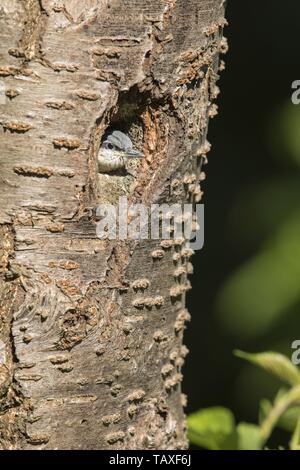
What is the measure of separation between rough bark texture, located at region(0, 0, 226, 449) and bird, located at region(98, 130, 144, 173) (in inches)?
1.0

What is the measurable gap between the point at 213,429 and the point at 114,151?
0.66m

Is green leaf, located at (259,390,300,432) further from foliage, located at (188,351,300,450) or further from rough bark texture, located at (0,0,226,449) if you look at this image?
rough bark texture, located at (0,0,226,449)

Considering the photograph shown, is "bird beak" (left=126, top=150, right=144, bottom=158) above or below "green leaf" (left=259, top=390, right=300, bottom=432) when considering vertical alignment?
above

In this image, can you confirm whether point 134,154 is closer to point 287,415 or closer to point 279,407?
point 287,415

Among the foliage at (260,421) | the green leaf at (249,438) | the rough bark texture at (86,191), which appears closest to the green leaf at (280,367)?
the foliage at (260,421)

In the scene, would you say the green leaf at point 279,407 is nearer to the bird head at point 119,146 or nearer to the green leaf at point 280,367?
the green leaf at point 280,367

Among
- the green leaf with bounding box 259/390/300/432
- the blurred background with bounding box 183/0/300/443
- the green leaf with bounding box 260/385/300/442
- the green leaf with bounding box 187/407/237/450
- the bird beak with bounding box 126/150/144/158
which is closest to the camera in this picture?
the green leaf with bounding box 260/385/300/442

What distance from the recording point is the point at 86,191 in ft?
5.92

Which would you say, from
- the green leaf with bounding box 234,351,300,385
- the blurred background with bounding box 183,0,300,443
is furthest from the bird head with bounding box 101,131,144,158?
the blurred background with bounding box 183,0,300,443

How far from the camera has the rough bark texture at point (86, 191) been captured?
5.70 feet

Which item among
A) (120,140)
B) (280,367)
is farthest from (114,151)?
(280,367)

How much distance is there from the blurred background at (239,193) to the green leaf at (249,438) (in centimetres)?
174

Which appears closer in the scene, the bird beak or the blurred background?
the bird beak

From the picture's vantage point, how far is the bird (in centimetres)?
191
